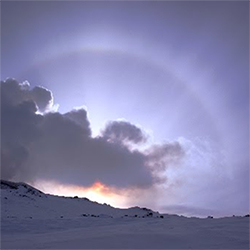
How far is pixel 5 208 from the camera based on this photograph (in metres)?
35.9

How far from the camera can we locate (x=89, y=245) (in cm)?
1148

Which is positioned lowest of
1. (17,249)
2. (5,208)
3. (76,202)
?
(17,249)

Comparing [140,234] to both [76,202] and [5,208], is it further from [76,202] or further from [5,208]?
[76,202]

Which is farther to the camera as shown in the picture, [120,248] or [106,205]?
[106,205]

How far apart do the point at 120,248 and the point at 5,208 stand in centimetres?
2869

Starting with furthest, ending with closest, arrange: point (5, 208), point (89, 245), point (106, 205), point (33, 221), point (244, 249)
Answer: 1. point (106, 205)
2. point (5, 208)
3. point (33, 221)
4. point (89, 245)
5. point (244, 249)

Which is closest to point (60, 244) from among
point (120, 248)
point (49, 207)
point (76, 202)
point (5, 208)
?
point (120, 248)

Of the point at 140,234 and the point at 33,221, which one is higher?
the point at 33,221

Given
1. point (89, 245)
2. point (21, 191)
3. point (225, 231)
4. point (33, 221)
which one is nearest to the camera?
point (89, 245)

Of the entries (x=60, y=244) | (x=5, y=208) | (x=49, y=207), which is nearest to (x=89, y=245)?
(x=60, y=244)

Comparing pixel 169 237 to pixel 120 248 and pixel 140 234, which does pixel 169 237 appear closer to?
pixel 140 234

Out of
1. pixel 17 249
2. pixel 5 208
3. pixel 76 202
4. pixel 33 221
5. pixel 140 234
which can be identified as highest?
pixel 76 202

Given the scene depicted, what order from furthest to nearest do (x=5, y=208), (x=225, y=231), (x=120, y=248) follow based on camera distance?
(x=5, y=208)
(x=225, y=231)
(x=120, y=248)

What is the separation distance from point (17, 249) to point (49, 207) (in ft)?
105
